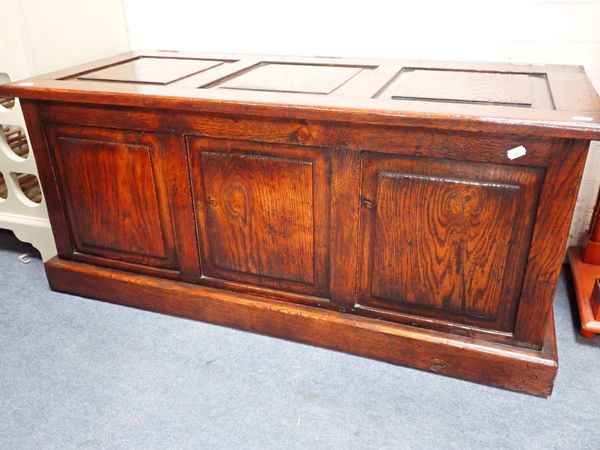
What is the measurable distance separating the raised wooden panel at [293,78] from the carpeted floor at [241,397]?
0.89 meters

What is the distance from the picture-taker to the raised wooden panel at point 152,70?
80.5 inches

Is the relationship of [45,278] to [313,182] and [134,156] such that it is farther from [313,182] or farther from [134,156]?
[313,182]

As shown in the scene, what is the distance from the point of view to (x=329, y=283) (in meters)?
1.93

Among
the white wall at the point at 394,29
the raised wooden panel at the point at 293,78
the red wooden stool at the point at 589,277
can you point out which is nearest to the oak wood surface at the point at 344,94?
the raised wooden panel at the point at 293,78

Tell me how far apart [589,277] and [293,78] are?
1370 mm

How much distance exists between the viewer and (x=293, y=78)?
2.00 meters

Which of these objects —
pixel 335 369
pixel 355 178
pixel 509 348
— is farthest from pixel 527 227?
pixel 335 369

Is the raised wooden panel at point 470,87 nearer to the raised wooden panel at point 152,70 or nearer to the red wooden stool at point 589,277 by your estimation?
the red wooden stool at point 589,277

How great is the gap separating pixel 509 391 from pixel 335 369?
0.56m

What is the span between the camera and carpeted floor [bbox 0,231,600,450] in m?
1.65

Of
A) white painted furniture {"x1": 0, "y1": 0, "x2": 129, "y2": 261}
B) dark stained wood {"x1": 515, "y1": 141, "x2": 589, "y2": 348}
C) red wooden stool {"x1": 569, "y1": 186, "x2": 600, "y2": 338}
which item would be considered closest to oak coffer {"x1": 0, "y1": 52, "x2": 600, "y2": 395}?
dark stained wood {"x1": 515, "y1": 141, "x2": 589, "y2": 348}

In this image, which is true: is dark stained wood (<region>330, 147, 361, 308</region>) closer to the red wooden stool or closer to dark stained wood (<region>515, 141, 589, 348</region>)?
dark stained wood (<region>515, 141, 589, 348</region>)

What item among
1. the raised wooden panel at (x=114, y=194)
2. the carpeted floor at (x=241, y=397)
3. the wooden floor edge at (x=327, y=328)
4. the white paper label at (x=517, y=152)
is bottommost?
the carpeted floor at (x=241, y=397)

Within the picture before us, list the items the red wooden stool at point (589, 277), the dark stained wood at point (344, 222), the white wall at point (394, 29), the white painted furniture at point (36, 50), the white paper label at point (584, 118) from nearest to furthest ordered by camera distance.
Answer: the white paper label at point (584, 118) → the dark stained wood at point (344, 222) → the red wooden stool at point (589, 277) → the white wall at point (394, 29) → the white painted furniture at point (36, 50)
